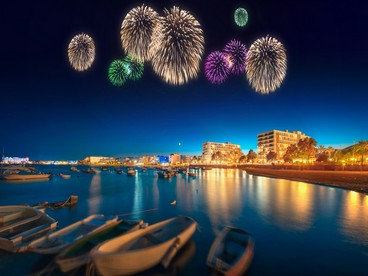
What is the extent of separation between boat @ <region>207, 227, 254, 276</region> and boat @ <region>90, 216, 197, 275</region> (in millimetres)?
2379

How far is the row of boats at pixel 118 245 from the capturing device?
10516 millimetres

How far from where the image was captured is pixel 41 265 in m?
12.5

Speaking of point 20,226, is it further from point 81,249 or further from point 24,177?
point 24,177

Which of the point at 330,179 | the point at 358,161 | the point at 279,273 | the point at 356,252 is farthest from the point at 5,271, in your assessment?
the point at 358,161

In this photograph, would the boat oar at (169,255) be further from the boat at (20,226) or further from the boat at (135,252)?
the boat at (20,226)

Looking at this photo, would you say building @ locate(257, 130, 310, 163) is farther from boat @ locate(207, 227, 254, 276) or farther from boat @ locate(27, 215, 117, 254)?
boat @ locate(27, 215, 117, 254)

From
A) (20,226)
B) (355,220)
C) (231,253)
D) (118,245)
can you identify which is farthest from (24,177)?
(355,220)

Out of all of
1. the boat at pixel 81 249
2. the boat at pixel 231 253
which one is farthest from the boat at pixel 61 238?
the boat at pixel 231 253

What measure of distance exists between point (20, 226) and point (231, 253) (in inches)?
690

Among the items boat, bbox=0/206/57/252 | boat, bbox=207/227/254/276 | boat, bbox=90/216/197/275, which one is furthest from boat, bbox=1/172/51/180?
boat, bbox=207/227/254/276

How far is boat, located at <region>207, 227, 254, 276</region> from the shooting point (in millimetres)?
11242

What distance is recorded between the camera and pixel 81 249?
12836 mm

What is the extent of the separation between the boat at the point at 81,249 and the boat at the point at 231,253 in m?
7.18

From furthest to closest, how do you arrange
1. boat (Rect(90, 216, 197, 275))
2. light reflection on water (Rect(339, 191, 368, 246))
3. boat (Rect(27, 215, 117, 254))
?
light reflection on water (Rect(339, 191, 368, 246)), boat (Rect(27, 215, 117, 254)), boat (Rect(90, 216, 197, 275))
